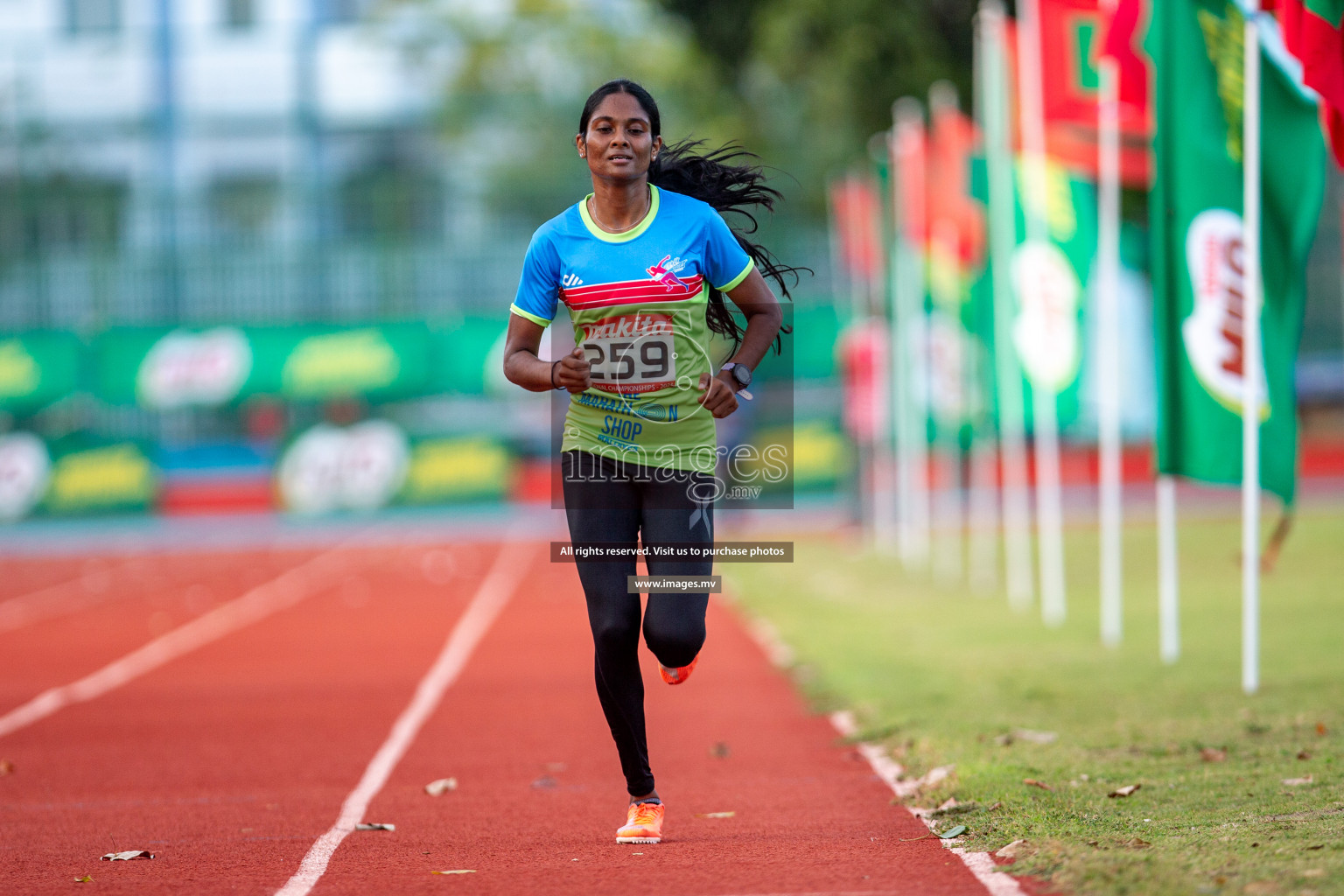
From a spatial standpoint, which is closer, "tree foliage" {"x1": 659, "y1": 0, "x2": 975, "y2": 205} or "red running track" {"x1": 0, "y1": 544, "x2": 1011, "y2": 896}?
"red running track" {"x1": 0, "y1": 544, "x2": 1011, "y2": 896}

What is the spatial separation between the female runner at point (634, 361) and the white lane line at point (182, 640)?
543 centimetres

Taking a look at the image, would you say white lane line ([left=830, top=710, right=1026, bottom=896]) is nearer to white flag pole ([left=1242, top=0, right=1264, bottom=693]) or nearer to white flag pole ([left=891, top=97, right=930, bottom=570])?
white flag pole ([left=1242, top=0, right=1264, bottom=693])

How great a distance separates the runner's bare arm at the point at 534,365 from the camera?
538 cm

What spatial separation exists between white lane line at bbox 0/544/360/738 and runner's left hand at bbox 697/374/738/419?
19.5 ft

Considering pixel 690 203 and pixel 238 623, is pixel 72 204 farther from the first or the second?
pixel 690 203

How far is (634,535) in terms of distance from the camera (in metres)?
5.78

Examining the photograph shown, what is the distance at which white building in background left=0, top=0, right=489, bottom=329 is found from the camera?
33.5 m

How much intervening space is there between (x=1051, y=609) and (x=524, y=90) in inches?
1572

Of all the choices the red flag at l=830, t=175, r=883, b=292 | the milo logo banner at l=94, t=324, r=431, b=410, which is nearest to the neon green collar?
the red flag at l=830, t=175, r=883, b=292

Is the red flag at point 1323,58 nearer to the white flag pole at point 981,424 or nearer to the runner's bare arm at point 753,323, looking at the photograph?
the runner's bare arm at point 753,323

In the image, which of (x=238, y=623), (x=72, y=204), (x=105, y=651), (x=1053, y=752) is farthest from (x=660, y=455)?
(x=72, y=204)

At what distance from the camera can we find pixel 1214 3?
30.0 feet

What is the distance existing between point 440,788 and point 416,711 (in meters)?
2.79

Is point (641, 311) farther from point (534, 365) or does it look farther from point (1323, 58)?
point (1323, 58)
